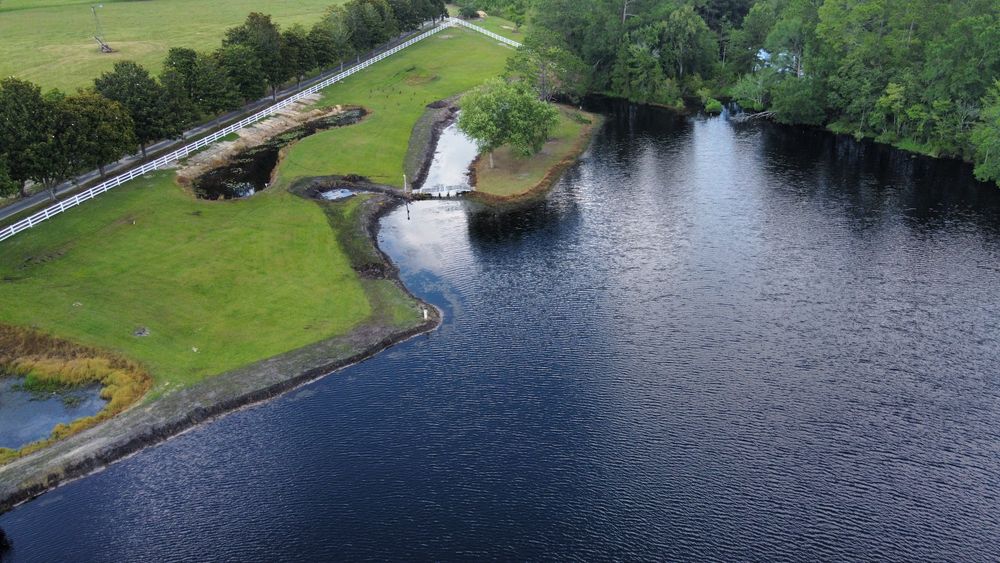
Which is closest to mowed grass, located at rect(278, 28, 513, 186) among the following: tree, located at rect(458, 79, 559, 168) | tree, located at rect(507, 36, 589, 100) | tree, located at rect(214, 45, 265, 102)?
tree, located at rect(458, 79, 559, 168)

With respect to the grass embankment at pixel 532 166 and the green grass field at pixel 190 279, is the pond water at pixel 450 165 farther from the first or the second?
the green grass field at pixel 190 279

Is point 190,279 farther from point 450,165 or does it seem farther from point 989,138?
point 989,138

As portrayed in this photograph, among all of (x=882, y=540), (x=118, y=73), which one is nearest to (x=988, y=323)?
(x=882, y=540)

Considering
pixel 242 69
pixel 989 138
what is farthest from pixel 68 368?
pixel 989 138

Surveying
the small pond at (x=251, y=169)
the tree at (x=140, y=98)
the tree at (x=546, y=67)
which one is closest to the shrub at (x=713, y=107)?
the tree at (x=546, y=67)

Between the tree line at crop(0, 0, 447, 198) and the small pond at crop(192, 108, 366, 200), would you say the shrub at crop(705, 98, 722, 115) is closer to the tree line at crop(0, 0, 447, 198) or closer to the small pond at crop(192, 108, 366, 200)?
the small pond at crop(192, 108, 366, 200)

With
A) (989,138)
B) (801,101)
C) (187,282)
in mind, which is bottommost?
(187,282)
